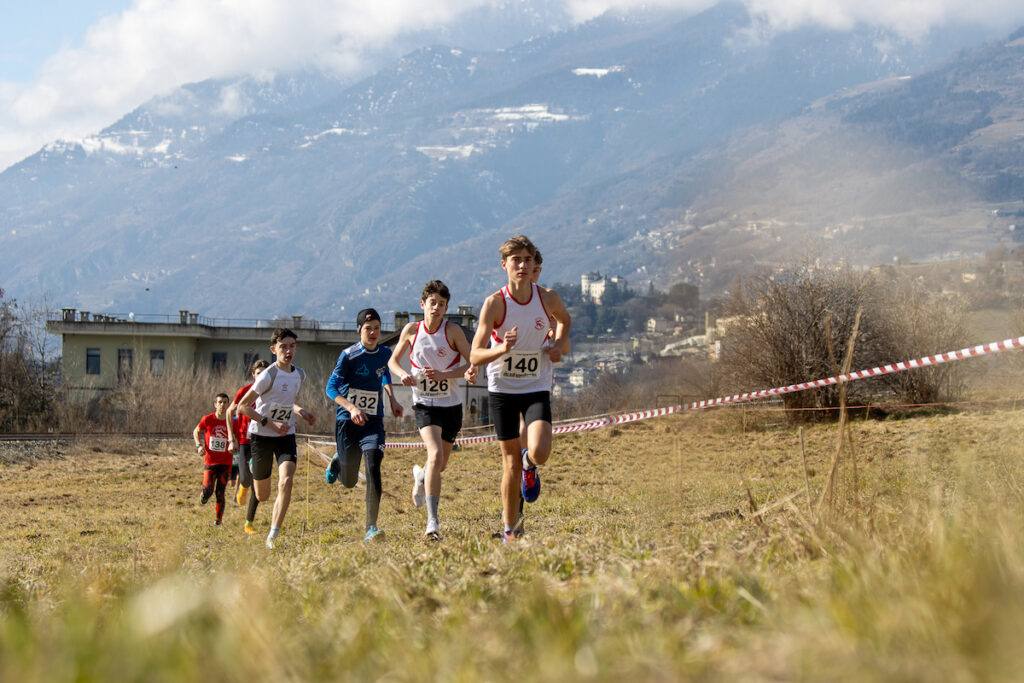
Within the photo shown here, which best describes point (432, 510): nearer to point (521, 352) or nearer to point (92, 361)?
point (521, 352)

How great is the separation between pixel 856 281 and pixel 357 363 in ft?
83.4

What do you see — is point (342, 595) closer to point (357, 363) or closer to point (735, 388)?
point (357, 363)

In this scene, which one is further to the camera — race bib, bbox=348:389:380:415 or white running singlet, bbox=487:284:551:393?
race bib, bbox=348:389:380:415

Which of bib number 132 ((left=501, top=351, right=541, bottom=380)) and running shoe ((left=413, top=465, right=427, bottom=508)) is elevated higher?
bib number 132 ((left=501, top=351, right=541, bottom=380))

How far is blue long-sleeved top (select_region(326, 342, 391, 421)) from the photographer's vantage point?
10234 millimetres

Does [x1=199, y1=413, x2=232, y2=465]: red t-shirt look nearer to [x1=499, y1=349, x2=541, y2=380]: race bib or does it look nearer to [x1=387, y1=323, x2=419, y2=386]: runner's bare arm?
[x1=387, y1=323, x2=419, y2=386]: runner's bare arm

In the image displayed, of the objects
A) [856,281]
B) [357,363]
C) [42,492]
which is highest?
[856,281]

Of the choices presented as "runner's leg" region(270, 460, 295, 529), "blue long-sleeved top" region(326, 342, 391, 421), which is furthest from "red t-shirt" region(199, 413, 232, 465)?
"blue long-sleeved top" region(326, 342, 391, 421)

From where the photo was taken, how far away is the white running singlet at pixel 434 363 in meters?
9.35

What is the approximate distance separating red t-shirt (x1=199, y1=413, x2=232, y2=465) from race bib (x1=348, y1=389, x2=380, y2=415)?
5584 mm

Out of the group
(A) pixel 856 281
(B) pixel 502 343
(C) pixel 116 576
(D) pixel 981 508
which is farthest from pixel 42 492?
(A) pixel 856 281

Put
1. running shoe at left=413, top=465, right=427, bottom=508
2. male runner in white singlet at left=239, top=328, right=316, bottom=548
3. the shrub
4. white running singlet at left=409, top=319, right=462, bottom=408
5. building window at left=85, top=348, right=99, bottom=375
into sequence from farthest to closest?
building window at left=85, top=348, right=99, bottom=375
the shrub
male runner in white singlet at left=239, top=328, right=316, bottom=548
running shoe at left=413, top=465, right=427, bottom=508
white running singlet at left=409, top=319, right=462, bottom=408

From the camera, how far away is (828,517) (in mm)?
4816

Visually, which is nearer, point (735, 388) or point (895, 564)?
point (895, 564)
